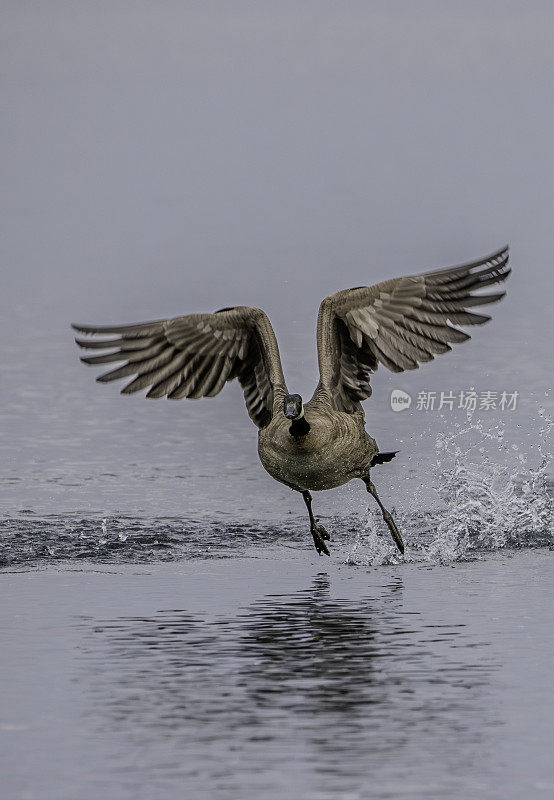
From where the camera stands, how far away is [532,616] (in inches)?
381

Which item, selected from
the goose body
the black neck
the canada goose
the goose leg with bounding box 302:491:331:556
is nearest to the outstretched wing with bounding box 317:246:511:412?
the canada goose

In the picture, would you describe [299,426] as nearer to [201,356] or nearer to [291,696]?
[201,356]

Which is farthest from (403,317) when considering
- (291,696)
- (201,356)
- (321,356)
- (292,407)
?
(291,696)

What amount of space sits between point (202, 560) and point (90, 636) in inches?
110

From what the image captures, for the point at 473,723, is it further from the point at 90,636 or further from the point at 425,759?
the point at 90,636

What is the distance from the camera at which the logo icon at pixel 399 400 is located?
18.5 m

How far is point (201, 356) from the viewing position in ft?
43.5

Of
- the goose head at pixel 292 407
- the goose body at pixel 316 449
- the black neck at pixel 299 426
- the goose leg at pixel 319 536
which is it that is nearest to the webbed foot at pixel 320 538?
the goose leg at pixel 319 536

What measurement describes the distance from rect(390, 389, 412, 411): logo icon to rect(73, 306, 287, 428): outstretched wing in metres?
5.17

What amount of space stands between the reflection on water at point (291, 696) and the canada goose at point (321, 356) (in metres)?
1.99

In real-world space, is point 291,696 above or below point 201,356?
below

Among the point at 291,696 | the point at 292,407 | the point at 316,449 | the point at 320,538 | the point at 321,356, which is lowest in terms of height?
the point at 291,696

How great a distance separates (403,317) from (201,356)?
1.89 metres

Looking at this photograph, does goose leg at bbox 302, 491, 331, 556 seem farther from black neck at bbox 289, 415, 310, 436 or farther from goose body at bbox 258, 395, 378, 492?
black neck at bbox 289, 415, 310, 436
